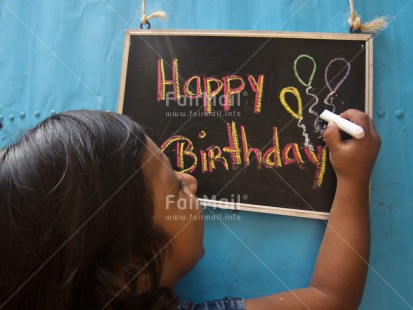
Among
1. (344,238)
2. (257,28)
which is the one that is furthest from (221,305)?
(257,28)

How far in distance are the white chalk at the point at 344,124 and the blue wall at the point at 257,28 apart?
0.11m

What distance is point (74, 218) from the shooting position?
45cm

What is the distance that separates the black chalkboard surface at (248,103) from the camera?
625 millimetres

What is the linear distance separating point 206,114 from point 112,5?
0.37 meters

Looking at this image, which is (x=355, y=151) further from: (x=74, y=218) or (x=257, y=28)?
(x=74, y=218)

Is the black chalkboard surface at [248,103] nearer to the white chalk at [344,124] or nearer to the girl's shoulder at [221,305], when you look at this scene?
the white chalk at [344,124]


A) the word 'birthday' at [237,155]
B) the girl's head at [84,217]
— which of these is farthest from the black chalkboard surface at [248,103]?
the girl's head at [84,217]

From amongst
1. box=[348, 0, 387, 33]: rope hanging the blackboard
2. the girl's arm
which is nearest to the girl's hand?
the girl's arm

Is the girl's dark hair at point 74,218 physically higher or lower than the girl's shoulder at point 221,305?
higher

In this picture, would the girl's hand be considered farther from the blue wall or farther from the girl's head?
the girl's head

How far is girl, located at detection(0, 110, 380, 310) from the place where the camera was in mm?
447

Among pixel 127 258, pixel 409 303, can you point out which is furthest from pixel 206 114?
pixel 409 303

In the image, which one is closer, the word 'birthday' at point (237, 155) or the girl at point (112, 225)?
the girl at point (112, 225)

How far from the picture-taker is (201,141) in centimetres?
68
